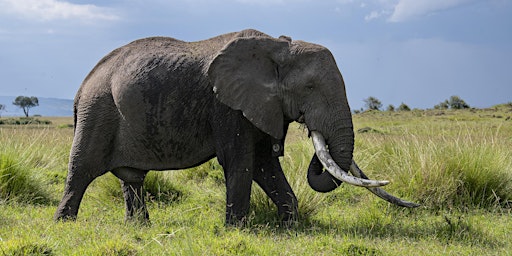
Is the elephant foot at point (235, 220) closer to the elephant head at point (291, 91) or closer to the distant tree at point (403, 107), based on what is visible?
the elephant head at point (291, 91)

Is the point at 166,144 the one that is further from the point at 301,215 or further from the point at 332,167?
the point at 332,167

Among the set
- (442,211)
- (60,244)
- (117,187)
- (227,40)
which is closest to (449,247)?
(442,211)

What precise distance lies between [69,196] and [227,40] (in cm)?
272

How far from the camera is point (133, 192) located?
7.98 metres

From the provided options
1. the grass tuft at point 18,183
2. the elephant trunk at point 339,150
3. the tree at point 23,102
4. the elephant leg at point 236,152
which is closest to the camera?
the elephant trunk at point 339,150

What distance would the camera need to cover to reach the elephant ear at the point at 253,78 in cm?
654

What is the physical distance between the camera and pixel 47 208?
878 centimetres

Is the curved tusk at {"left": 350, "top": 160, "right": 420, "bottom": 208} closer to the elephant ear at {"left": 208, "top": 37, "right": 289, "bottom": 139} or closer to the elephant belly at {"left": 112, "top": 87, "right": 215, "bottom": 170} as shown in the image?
the elephant ear at {"left": 208, "top": 37, "right": 289, "bottom": 139}

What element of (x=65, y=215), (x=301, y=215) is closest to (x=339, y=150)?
(x=301, y=215)

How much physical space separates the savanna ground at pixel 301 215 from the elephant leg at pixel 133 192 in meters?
0.23

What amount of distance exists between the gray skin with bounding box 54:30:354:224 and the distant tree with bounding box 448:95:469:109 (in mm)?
51041

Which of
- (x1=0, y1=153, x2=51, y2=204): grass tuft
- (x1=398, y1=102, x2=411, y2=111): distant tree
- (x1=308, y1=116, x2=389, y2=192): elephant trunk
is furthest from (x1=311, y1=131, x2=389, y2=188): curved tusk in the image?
(x1=398, y1=102, x2=411, y2=111): distant tree

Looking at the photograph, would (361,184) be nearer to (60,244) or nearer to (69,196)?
(60,244)

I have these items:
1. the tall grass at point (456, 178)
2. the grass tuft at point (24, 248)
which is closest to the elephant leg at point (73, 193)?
the grass tuft at point (24, 248)
